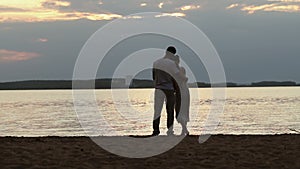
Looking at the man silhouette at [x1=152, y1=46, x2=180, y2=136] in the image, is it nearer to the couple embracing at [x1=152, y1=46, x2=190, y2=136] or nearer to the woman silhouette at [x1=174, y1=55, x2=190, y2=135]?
the couple embracing at [x1=152, y1=46, x2=190, y2=136]

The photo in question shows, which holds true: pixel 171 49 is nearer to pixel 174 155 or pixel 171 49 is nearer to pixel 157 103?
pixel 157 103

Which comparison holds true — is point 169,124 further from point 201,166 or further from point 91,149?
point 201,166

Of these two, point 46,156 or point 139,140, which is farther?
point 139,140

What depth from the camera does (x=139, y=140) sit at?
467 inches

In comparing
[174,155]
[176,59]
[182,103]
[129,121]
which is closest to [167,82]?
[176,59]

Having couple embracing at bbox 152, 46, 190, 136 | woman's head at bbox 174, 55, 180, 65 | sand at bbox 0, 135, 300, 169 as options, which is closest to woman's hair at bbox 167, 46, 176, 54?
couple embracing at bbox 152, 46, 190, 136

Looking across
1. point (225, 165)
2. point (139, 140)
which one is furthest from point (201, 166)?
point (139, 140)

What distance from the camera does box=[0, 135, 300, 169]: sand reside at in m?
8.79

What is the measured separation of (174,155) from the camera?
9688 mm

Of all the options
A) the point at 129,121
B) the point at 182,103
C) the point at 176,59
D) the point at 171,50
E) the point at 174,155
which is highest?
the point at 171,50

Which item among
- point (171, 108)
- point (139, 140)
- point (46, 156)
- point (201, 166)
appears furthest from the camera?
point (171, 108)

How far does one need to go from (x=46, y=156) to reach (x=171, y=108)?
459 cm

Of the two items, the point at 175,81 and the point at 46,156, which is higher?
the point at 175,81

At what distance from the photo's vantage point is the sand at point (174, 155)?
8.79 m
